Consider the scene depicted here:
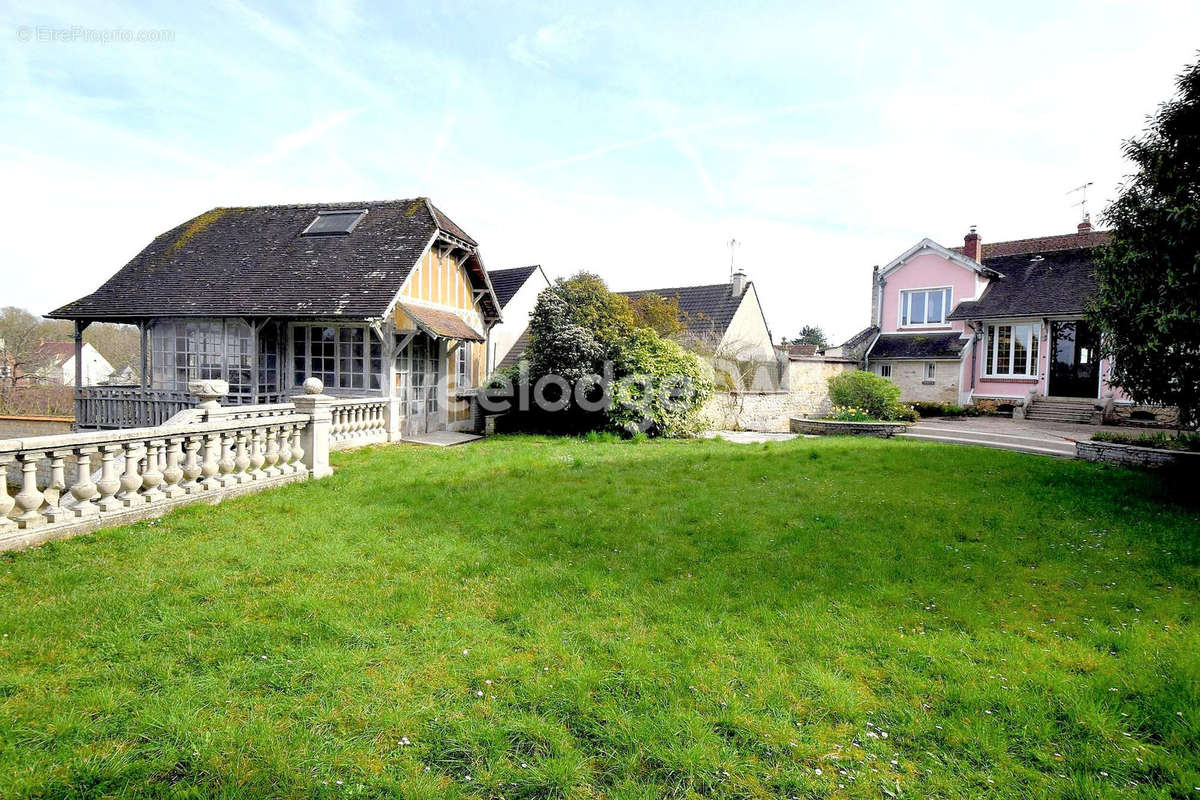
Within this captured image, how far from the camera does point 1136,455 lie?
1016 centimetres

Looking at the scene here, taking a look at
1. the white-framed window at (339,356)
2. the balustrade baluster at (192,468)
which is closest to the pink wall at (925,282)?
the white-framed window at (339,356)

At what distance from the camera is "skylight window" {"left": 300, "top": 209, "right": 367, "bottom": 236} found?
1616 cm

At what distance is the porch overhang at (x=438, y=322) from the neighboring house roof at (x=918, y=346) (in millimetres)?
18599

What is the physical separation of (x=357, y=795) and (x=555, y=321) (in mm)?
13115

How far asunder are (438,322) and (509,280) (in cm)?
962

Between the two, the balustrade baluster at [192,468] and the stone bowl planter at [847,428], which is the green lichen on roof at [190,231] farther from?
the stone bowl planter at [847,428]

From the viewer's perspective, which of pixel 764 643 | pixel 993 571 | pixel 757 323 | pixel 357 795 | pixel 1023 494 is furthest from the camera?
pixel 757 323

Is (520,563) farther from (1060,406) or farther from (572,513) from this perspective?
(1060,406)

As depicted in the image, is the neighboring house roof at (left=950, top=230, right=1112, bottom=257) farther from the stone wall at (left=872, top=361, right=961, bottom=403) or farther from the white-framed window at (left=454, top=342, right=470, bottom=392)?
the white-framed window at (left=454, top=342, right=470, bottom=392)

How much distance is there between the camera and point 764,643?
12.9 feet

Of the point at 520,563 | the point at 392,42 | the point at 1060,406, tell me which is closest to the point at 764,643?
the point at 520,563

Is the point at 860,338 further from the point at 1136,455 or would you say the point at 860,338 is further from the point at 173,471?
the point at 173,471

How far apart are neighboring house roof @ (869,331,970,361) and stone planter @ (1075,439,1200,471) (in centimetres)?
1396

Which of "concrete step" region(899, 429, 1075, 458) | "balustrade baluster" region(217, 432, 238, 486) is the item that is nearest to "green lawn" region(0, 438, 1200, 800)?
"balustrade baluster" region(217, 432, 238, 486)
